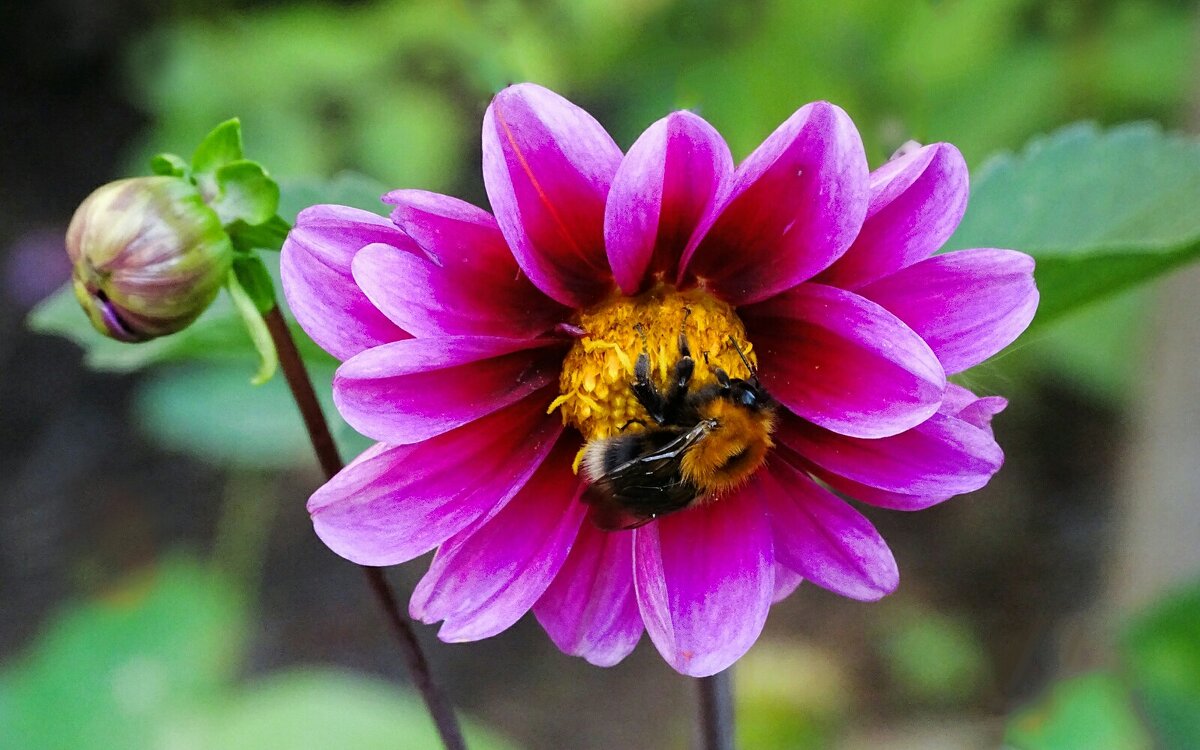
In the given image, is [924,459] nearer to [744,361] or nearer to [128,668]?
[744,361]

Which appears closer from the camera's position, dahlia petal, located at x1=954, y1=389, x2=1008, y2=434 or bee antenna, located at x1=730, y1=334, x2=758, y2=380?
dahlia petal, located at x1=954, y1=389, x2=1008, y2=434

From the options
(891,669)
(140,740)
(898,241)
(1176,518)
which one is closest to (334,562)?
(140,740)

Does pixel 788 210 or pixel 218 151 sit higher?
pixel 218 151

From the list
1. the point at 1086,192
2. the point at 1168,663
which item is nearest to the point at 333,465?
the point at 1086,192

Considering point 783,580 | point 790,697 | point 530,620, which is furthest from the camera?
point 530,620

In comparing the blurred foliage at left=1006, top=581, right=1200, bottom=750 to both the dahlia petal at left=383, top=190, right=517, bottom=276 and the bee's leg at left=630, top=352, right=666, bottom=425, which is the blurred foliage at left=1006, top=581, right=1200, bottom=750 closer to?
the bee's leg at left=630, top=352, right=666, bottom=425

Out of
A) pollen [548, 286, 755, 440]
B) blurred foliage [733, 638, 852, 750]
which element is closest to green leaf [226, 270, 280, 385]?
pollen [548, 286, 755, 440]
